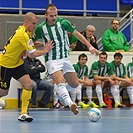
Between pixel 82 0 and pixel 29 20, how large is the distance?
1020 cm

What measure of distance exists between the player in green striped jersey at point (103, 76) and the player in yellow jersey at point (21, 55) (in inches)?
223

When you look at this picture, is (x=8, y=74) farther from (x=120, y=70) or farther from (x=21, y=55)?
(x=120, y=70)

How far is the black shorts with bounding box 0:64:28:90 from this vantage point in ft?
24.4

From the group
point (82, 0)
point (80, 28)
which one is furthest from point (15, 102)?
point (82, 0)

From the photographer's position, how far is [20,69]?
747 centimetres

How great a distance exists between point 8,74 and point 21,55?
348 millimetres

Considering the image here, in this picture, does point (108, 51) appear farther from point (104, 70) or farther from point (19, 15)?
point (19, 15)

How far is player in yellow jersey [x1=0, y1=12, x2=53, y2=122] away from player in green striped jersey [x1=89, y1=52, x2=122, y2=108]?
5672 mm

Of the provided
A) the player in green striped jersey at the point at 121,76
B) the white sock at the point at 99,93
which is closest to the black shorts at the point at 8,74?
the white sock at the point at 99,93

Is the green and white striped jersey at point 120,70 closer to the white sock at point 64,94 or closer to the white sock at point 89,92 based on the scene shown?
the white sock at point 89,92

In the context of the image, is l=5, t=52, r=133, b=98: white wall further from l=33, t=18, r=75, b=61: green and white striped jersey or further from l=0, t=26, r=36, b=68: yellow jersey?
l=0, t=26, r=36, b=68: yellow jersey

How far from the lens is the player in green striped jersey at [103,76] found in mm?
13062

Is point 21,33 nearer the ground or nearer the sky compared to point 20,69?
nearer the sky

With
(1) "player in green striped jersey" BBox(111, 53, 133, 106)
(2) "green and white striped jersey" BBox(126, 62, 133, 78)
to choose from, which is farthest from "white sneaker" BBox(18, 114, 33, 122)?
(2) "green and white striped jersey" BBox(126, 62, 133, 78)
